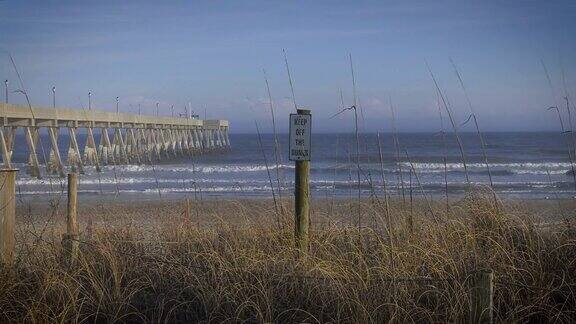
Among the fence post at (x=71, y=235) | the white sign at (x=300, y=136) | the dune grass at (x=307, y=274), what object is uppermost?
the white sign at (x=300, y=136)

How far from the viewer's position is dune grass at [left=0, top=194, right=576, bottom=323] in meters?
4.29

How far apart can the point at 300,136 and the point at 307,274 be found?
3.74 ft

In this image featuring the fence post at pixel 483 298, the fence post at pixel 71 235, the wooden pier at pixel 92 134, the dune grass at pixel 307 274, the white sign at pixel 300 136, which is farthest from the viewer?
the wooden pier at pixel 92 134

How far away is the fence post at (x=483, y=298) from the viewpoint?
368 cm

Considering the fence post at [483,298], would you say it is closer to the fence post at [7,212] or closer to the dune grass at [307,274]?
the dune grass at [307,274]

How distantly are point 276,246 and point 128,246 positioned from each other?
1364mm

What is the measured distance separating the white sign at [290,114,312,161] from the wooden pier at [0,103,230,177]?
352 centimetres

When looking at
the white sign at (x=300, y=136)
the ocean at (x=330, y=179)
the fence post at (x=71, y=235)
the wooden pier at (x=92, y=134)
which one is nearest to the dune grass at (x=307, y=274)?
the fence post at (x=71, y=235)

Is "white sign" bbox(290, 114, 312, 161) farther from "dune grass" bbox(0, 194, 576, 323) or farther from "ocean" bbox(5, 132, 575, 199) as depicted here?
"ocean" bbox(5, 132, 575, 199)

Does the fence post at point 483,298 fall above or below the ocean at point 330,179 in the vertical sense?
above

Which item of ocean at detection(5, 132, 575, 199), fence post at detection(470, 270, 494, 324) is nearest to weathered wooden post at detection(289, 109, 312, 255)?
fence post at detection(470, 270, 494, 324)

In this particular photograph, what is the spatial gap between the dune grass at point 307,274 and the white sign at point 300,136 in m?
0.79

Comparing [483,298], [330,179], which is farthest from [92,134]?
[483,298]

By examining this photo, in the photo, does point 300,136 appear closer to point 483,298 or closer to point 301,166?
point 301,166
